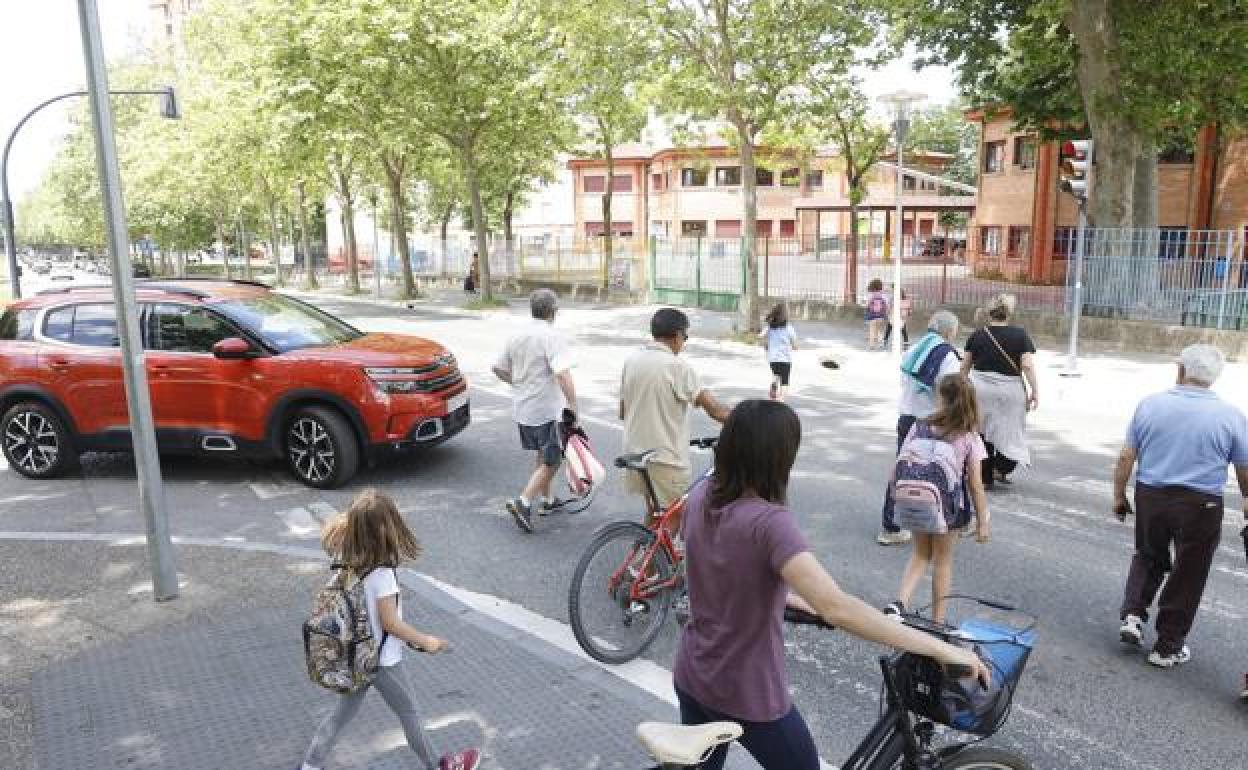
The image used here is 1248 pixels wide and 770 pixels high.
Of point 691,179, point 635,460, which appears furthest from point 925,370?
point 691,179

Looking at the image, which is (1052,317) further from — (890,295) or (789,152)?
(789,152)

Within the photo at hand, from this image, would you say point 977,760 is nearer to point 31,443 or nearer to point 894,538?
point 894,538

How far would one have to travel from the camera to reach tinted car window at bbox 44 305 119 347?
28.5 feet

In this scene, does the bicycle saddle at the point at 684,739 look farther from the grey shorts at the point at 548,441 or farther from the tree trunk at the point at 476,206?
the tree trunk at the point at 476,206

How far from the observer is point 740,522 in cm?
246

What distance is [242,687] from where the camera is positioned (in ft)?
14.7

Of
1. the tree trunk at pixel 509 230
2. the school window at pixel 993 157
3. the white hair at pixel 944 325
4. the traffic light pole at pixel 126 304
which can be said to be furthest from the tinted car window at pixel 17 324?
the school window at pixel 993 157

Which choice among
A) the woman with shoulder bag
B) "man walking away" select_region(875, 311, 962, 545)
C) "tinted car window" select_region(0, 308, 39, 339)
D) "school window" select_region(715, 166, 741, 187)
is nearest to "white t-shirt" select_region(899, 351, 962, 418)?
"man walking away" select_region(875, 311, 962, 545)

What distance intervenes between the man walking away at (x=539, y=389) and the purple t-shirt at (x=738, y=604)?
4293mm

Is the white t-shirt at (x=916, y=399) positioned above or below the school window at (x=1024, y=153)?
below

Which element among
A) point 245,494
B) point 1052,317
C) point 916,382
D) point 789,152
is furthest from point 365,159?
point 916,382

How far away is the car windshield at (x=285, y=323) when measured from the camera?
8344mm

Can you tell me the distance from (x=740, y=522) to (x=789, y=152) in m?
40.3

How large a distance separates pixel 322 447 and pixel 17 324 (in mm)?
3428
